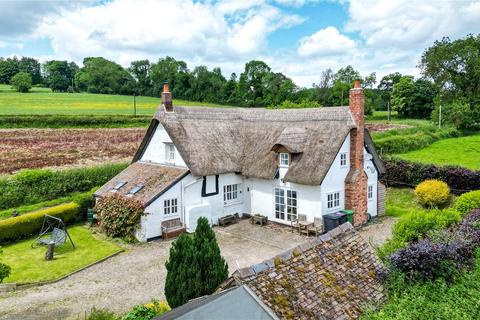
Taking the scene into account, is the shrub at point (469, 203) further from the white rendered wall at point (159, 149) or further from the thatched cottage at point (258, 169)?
the white rendered wall at point (159, 149)

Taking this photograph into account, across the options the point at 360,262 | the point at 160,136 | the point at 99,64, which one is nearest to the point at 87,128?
the point at 160,136

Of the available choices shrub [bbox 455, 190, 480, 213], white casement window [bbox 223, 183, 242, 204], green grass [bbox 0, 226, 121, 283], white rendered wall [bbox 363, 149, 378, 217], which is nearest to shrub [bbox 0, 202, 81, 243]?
green grass [bbox 0, 226, 121, 283]

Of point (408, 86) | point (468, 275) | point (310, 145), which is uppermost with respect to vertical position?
point (408, 86)

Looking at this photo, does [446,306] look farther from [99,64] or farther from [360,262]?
[99,64]

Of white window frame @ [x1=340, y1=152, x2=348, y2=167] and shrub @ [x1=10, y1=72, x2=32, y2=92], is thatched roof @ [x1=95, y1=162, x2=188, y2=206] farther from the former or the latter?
shrub @ [x1=10, y1=72, x2=32, y2=92]

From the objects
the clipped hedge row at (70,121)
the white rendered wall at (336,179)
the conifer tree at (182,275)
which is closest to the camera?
the conifer tree at (182,275)

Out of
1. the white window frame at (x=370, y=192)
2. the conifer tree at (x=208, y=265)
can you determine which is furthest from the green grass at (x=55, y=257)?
the white window frame at (x=370, y=192)
